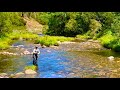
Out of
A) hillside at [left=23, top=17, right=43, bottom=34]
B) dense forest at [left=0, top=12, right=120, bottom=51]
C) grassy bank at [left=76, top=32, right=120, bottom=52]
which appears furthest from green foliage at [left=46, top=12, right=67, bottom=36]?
grassy bank at [left=76, top=32, right=120, bottom=52]

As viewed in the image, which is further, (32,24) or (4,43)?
(32,24)

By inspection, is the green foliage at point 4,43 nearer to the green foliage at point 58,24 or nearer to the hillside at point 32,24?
the green foliage at point 58,24

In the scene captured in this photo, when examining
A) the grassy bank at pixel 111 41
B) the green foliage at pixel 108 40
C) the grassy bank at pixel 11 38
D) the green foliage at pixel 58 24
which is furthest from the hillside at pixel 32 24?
the green foliage at pixel 108 40

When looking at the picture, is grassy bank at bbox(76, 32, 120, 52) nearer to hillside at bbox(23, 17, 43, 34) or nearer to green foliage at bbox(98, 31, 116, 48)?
green foliage at bbox(98, 31, 116, 48)

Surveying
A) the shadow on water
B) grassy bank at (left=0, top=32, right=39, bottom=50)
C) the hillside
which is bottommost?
the shadow on water

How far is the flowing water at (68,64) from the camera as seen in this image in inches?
390

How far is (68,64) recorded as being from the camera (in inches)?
445

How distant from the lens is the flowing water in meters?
9.90

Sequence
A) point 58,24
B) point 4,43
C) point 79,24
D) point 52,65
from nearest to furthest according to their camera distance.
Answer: point 52,65 < point 4,43 < point 79,24 < point 58,24

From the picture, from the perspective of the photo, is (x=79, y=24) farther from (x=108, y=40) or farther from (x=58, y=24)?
(x=108, y=40)

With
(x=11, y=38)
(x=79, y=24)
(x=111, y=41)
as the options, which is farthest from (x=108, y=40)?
(x=11, y=38)
